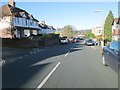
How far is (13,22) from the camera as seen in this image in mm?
53688

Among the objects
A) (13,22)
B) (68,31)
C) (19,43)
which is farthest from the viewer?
(68,31)

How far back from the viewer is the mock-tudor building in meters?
50.4

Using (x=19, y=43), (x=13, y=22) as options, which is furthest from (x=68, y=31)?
(x=19, y=43)

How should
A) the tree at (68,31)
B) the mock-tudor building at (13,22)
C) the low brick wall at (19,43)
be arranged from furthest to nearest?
1. the tree at (68,31)
2. the mock-tudor building at (13,22)
3. the low brick wall at (19,43)

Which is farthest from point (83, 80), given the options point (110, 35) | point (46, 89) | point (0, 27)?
point (110, 35)

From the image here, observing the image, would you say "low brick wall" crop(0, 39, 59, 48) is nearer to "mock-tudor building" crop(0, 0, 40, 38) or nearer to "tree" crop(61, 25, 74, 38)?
"mock-tudor building" crop(0, 0, 40, 38)

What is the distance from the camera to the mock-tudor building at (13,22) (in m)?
50.4

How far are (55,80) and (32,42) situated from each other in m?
34.4

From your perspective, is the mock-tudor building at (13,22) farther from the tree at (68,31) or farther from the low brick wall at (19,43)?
the tree at (68,31)

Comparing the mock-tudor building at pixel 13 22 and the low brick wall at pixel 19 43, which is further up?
the mock-tudor building at pixel 13 22

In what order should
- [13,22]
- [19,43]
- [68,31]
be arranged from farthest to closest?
[68,31]
[13,22]
[19,43]

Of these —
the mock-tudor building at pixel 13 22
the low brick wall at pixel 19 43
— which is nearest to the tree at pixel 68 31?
the mock-tudor building at pixel 13 22

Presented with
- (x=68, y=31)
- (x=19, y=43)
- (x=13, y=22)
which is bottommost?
(x=19, y=43)

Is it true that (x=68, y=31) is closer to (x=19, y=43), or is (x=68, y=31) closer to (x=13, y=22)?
(x=13, y=22)
